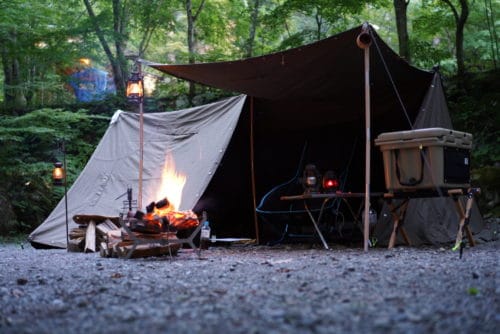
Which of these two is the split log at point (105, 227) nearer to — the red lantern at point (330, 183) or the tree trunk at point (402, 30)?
the red lantern at point (330, 183)

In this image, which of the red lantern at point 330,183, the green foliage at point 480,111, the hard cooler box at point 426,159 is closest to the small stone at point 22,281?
the hard cooler box at point 426,159

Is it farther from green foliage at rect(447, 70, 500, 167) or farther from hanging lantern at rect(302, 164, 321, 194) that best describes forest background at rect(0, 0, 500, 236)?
hanging lantern at rect(302, 164, 321, 194)

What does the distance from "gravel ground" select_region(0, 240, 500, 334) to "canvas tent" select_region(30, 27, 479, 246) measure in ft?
5.65

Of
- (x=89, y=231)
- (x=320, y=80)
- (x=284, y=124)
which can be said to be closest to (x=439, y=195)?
(x=320, y=80)

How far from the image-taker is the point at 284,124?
6.26 m

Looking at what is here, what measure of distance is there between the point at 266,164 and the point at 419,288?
12.8 feet

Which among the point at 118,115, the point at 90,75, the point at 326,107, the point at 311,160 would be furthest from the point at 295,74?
the point at 90,75

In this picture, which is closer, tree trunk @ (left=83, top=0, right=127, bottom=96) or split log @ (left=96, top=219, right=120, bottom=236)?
split log @ (left=96, top=219, right=120, bottom=236)

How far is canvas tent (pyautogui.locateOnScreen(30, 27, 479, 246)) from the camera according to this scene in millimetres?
4996

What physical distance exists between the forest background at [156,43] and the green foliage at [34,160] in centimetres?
2

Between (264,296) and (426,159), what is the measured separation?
90.8 inches

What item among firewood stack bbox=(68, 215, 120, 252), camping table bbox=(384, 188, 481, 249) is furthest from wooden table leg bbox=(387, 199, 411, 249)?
firewood stack bbox=(68, 215, 120, 252)

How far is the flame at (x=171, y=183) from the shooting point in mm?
5820

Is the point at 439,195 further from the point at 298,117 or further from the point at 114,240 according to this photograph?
the point at 114,240
